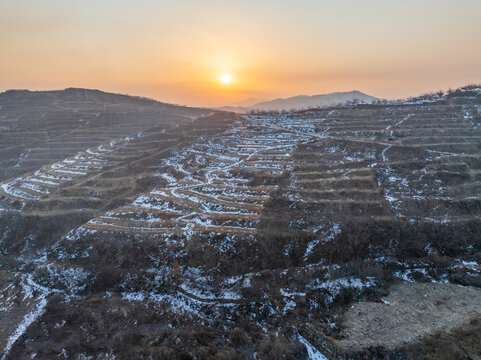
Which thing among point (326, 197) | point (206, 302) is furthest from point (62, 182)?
point (326, 197)

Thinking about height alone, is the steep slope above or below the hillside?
above

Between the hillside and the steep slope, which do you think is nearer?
the hillside

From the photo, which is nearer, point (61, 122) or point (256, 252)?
point (256, 252)

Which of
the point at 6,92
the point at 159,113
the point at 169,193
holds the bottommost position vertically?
the point at 169,193

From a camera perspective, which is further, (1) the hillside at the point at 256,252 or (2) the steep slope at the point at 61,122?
(2) the steep slope at the point at 61,122

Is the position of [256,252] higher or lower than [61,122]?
lower

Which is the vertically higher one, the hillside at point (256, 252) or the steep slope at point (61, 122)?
the steep slope at point (61, 122)

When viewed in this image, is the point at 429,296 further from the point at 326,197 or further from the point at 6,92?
the point at 6,92

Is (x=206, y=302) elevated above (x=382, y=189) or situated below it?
below
